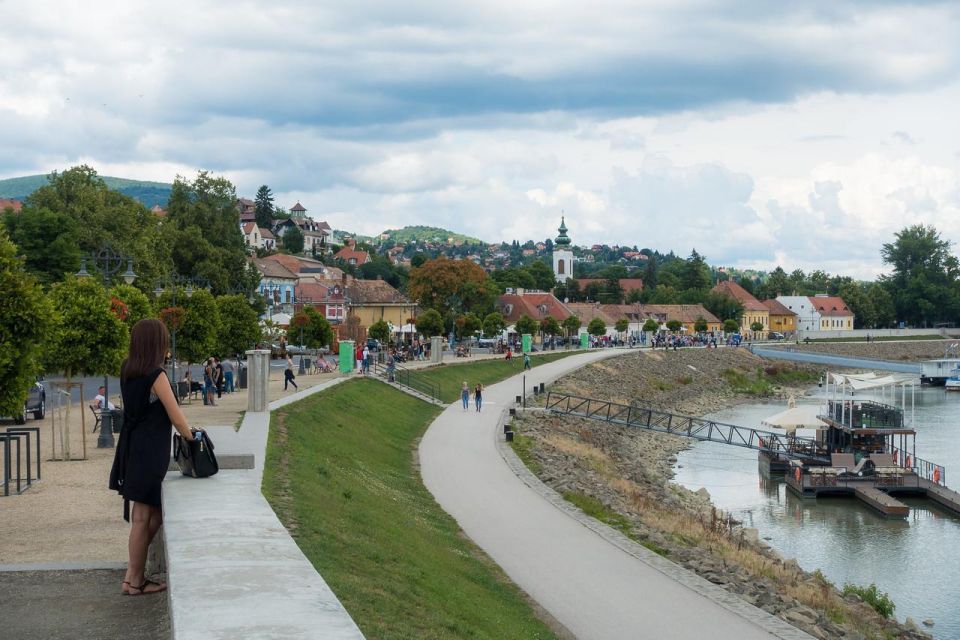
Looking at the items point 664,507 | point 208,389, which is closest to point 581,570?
point 664,507

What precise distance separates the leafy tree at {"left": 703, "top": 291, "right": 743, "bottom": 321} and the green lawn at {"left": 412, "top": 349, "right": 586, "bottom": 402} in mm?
59831

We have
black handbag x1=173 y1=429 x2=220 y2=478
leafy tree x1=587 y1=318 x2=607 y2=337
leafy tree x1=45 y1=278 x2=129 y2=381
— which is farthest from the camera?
leafy tree x1=587 y1=318 x2=607 y2=337

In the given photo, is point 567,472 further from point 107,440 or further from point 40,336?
point 40,336

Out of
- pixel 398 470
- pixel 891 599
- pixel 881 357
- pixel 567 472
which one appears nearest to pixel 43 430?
pixel 398 470

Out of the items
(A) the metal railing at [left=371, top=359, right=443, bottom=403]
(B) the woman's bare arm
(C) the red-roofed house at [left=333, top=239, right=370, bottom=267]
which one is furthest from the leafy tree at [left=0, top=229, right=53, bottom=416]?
(C) the red-roofed house at [left=333, top=239, right=370, bottom=267]

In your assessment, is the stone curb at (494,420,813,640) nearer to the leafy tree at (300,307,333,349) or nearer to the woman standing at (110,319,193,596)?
the woman standing at (110,319,193,596)

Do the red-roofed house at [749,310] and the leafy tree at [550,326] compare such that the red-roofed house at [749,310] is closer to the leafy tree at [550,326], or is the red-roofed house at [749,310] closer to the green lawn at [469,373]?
the leafy tree at [550,326]

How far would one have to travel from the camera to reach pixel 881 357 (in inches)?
4653

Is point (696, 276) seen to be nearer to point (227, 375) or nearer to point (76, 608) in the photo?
point (227, 375)

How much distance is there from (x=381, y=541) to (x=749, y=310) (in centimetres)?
12762

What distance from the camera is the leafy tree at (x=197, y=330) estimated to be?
109ft

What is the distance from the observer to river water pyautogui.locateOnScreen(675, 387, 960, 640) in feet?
76.0

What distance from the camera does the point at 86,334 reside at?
63.5 feet

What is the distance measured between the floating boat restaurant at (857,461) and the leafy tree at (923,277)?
103 m
